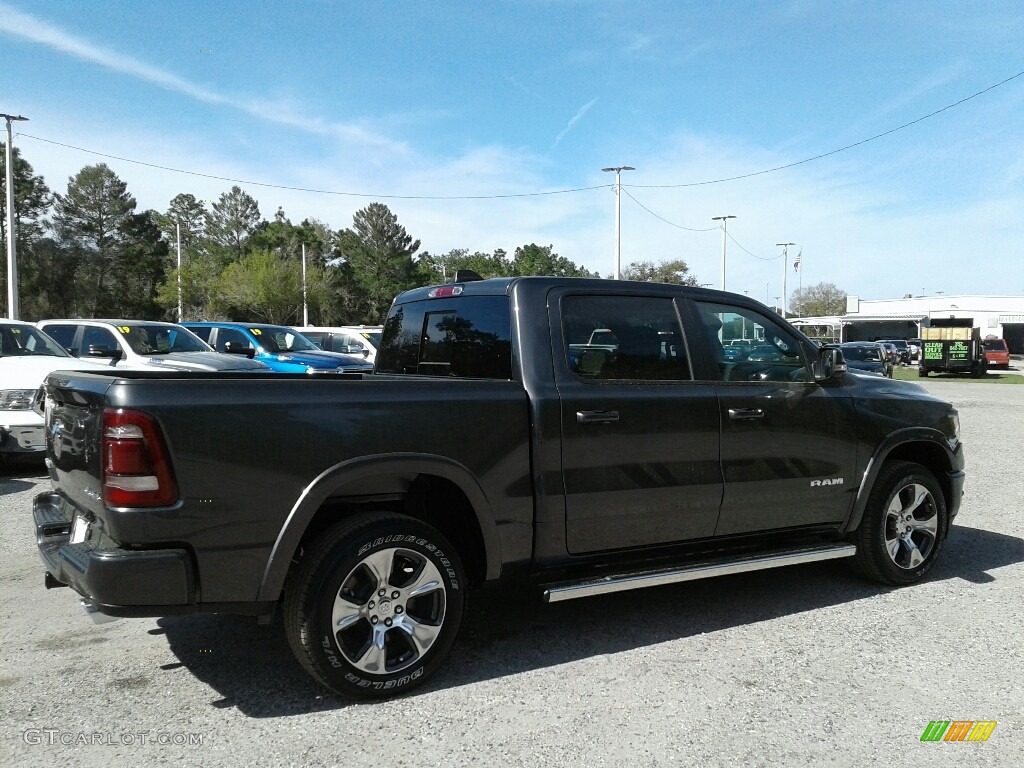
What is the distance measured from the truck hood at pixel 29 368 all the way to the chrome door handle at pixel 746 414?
650 centimetres

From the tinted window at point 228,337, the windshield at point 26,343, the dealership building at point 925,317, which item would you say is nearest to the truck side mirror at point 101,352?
the windshield at point 26,343

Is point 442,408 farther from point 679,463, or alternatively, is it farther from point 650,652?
point 650,652

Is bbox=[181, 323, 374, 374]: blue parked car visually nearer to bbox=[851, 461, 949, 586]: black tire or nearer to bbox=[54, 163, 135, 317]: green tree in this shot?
bbox=[851, 461, 949, 586]: black tire

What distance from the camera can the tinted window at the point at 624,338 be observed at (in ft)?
13.7

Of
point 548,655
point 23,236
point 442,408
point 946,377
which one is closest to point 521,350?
point 442,408

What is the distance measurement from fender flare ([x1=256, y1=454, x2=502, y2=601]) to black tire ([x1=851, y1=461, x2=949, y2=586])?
265 cm

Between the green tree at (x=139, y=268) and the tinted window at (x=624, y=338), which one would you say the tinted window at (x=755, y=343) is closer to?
the tinted window at (x=624, y=338)

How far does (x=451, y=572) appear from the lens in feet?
12.1

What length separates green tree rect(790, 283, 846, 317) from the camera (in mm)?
121062

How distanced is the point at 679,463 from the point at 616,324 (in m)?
0.80

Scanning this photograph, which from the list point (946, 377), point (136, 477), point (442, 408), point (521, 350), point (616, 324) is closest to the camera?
point (136, 477)

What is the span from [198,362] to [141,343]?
1.07 m

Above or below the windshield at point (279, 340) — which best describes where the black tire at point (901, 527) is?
below

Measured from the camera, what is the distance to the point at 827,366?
15.8 ft
